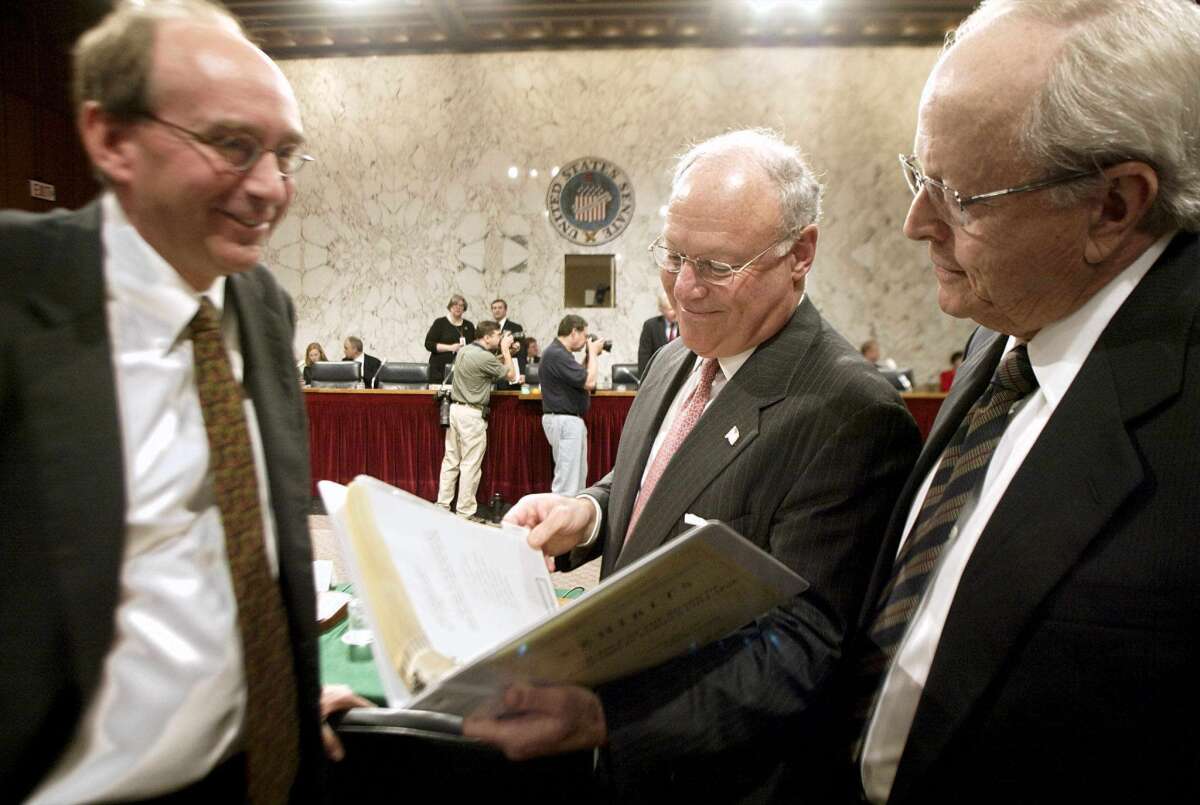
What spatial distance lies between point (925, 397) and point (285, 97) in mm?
6587

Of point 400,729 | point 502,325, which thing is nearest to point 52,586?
point 400,729

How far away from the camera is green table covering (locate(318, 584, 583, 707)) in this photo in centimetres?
162

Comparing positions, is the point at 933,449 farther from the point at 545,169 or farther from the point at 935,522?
the point at 545,169

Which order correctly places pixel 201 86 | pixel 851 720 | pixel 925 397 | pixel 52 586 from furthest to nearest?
pixel 925 397
pixel 851 720
pixel 201 86
pixel 52 586

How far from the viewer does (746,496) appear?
127 centimetres

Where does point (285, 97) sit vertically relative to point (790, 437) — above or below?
above

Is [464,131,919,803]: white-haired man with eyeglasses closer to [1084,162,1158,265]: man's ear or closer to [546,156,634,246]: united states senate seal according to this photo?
[1084,162,1158,265]: man's ear

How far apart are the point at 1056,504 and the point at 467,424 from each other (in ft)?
19.2

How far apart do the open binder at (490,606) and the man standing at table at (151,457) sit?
211mm

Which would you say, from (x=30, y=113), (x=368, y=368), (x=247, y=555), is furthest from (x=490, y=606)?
(x=368, y=368)

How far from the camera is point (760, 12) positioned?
937 cm

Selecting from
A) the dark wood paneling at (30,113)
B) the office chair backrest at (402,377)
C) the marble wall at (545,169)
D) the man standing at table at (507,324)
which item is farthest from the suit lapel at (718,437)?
the marble wall at (545,169)

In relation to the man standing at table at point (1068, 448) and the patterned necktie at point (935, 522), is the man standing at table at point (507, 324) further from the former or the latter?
the man standing at table at point (1068, 448)

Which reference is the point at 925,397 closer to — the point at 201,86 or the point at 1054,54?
the point at 1054,54
